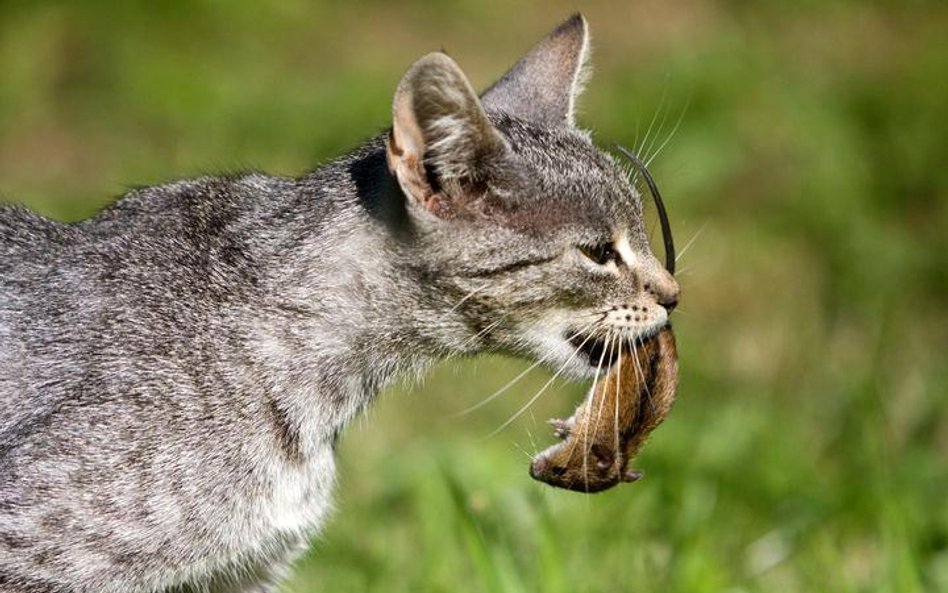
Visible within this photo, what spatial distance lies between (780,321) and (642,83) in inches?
72.3

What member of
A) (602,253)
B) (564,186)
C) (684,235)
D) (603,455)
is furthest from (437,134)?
(684,235)

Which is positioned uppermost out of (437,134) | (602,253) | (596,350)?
(437,134)

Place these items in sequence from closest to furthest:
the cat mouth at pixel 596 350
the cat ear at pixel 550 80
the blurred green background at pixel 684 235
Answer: the cat mouth at pixel 596 350, the cat ear at pixel 550 80, the blurred green background at pixel 684 235

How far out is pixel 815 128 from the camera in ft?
26.1

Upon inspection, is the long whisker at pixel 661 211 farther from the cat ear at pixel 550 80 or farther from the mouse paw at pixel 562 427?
the mouse paw at pixel 562 427

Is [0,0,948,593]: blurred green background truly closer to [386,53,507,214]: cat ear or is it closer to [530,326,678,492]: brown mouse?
[530,326,678,492]: brown mouse

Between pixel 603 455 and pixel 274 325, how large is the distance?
2.90 feet

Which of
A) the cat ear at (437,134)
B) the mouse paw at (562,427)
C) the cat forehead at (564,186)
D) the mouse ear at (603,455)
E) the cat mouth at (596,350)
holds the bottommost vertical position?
the mouse ear at (603,455)

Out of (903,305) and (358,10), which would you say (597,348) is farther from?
(358,10)

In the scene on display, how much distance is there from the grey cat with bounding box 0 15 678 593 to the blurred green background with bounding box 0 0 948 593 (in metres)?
0.34

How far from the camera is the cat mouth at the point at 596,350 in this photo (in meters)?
4.14

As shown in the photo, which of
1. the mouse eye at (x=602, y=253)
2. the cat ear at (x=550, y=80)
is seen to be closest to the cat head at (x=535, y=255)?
the mouse eye at (x=602, y=253)

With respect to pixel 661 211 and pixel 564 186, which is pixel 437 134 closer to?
pixel 564 186

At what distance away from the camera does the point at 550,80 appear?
15.2 ft
